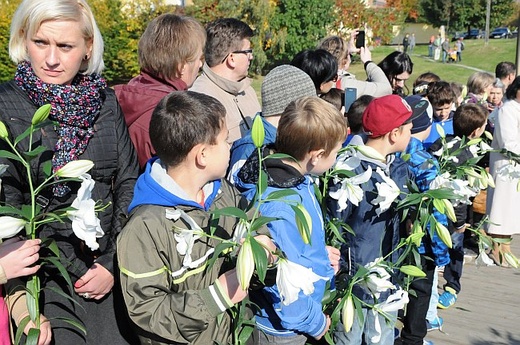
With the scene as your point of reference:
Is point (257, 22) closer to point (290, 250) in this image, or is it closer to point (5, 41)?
point (5, 41)

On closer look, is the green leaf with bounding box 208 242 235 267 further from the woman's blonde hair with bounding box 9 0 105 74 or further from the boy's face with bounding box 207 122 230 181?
the woman's blonde hair with bounding box 9 0 105 74

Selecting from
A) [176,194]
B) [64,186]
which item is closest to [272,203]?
[176,194]

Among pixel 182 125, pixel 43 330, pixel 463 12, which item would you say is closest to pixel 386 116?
pixel 182 125

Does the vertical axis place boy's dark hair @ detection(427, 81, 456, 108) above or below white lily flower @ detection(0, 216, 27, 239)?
below

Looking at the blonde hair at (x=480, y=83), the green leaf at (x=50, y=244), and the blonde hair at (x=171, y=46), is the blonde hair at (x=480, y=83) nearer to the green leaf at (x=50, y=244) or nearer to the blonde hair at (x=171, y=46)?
the blonde hair at (x=171, y=46)

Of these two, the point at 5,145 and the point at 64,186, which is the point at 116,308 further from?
the point at 5,145

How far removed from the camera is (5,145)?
2.05m

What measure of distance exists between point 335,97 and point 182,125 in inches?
106

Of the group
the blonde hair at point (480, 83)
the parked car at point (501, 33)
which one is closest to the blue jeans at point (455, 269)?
the blonde hair at point (480, 83)

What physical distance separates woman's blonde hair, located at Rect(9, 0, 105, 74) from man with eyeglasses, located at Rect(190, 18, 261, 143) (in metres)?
1.26

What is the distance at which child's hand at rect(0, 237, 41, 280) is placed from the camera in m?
1.84

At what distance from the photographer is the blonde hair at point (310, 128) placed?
2.60 meters

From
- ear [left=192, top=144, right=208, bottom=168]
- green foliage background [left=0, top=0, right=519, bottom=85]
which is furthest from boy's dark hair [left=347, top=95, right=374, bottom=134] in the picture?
green foliage background [left=0, top=0, right=519, bottom=85]

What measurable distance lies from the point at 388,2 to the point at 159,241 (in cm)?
4061
